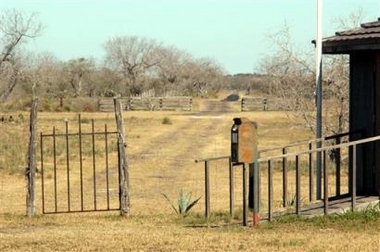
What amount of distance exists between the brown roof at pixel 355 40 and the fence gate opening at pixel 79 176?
3793 mm

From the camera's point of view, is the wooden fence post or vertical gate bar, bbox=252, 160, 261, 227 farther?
the wooden fence post

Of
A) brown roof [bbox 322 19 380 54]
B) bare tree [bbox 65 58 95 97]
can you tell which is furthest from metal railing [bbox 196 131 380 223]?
bare tree [bbox 65 58 95 97]

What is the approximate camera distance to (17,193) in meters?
20.5

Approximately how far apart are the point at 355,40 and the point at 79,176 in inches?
552

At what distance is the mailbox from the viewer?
1087 centimetres

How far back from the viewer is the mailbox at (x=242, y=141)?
1087 centimetres

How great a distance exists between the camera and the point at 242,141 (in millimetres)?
10914

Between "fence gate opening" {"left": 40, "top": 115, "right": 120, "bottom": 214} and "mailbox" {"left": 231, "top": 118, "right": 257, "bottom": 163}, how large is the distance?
3377 mm

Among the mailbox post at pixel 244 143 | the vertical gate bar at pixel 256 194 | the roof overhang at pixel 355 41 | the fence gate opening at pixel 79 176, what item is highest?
the roof overhang at pixel 355 41

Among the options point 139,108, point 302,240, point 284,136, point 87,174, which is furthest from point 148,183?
point 139,108

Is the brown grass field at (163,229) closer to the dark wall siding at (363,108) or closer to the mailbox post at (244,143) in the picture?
the mailbox post at (244,143)

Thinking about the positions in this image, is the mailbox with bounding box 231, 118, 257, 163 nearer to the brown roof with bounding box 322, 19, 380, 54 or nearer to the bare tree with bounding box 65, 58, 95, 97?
the brown roof with bounding box 322, 19, 380, 54

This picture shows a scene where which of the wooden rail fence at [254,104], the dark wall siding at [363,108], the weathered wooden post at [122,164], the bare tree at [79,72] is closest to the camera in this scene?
the dark wall siding at [363,108]

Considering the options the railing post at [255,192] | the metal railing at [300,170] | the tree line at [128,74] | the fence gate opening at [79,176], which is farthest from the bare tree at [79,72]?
the railing post at [255,192]
